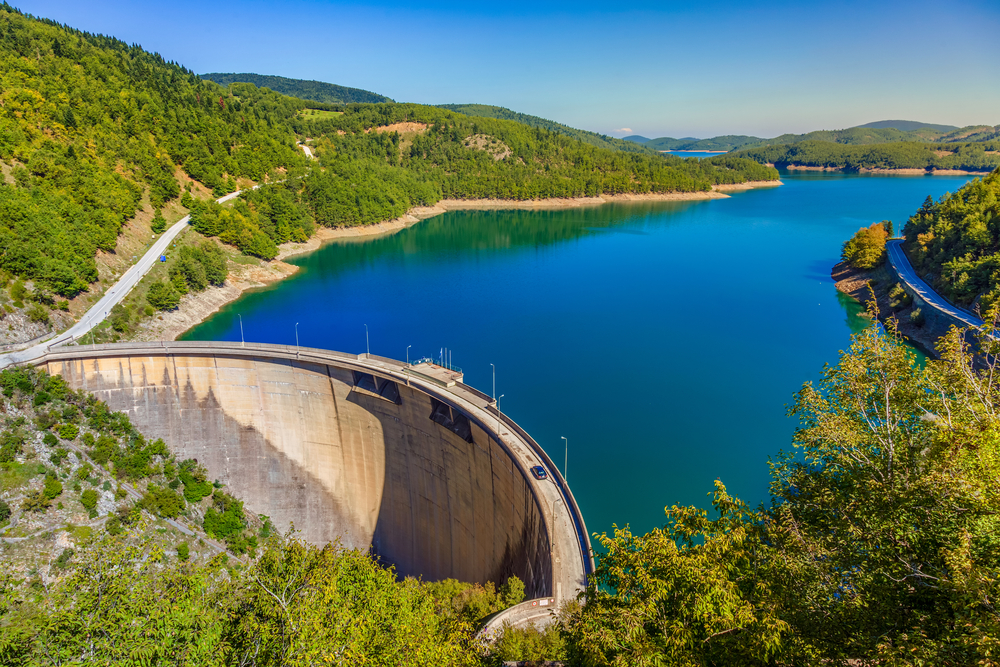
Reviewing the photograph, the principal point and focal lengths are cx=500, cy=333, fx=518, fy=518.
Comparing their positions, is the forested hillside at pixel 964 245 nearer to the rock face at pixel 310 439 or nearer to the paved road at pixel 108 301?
the rock face at pixel 310 439

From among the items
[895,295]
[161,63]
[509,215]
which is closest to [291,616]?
[895,295]

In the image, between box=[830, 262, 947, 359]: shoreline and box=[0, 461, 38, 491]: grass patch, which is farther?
box=[830, 262, 947, 359]: shoreline

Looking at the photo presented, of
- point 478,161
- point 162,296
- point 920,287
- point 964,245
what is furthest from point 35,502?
point 478,161

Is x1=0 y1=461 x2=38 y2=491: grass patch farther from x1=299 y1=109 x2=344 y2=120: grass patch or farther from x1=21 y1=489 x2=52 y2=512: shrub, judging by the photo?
x1=299 y1=109 x2=344 y2=120: grass patch

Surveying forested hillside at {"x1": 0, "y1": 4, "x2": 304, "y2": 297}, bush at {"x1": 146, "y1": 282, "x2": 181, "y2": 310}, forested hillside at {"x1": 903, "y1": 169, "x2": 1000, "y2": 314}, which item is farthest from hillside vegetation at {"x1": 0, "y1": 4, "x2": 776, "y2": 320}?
forested hillside at {"x1": 903, "y1": 169, "x2": 1000, "y2": 314}

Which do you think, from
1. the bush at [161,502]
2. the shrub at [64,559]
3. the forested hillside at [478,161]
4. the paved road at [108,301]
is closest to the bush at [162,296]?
the paved road at [108,301]

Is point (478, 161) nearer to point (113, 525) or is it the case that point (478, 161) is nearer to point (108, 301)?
point (108, 301)
